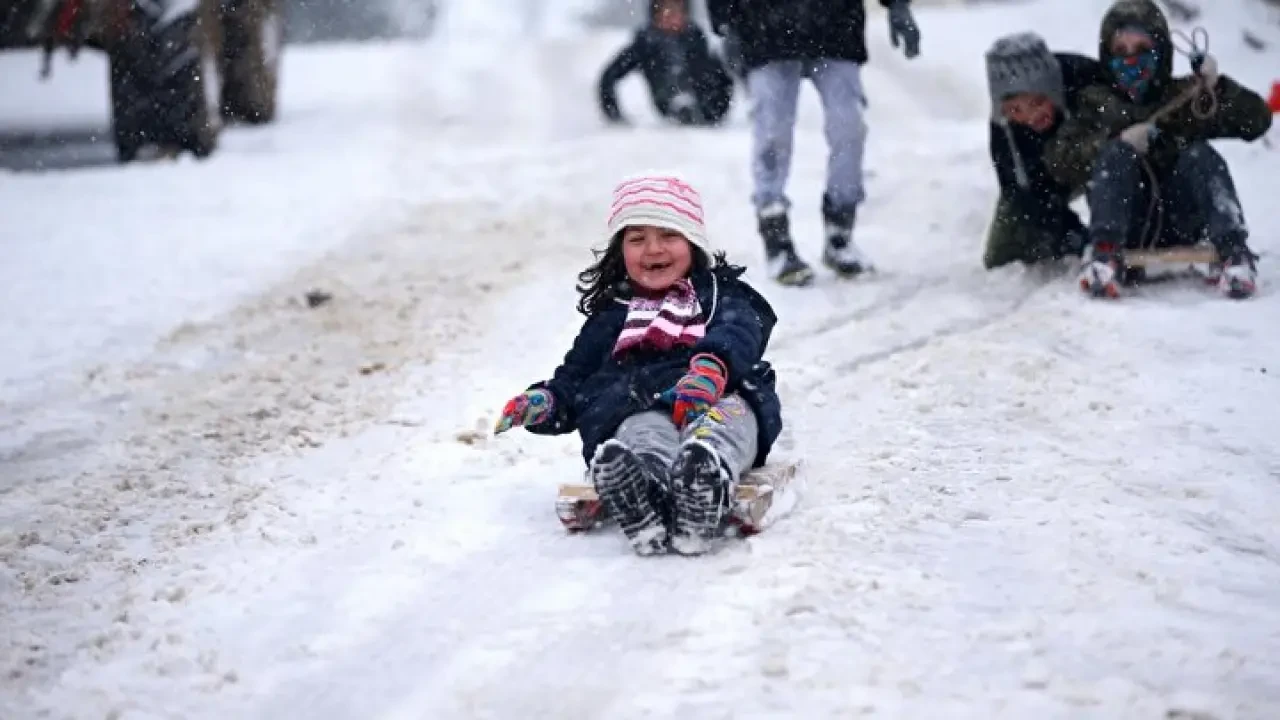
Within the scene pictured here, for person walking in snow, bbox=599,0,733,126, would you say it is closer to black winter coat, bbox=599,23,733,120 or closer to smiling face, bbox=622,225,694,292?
black winter coat, bbox=599,23,733,120

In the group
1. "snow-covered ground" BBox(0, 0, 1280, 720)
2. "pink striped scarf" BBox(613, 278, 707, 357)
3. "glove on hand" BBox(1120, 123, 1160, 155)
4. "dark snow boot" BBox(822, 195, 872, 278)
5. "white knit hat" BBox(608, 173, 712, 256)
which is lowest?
"snow-covered ground" BBox(0, 0, 1280, 720)

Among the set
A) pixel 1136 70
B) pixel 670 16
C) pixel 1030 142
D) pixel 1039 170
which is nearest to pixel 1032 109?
pixel 1030 142

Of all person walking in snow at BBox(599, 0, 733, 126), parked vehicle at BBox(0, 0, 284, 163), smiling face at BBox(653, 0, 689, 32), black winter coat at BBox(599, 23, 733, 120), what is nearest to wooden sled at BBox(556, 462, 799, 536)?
parked vehicle at BBox(0, 0, 284, 163)

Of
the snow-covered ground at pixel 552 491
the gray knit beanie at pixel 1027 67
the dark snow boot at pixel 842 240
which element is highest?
the gray knit beanie at pixel 1027 67

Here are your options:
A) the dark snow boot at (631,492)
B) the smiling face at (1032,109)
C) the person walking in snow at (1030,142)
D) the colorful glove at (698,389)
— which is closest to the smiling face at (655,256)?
the colorful glove at (698,389)

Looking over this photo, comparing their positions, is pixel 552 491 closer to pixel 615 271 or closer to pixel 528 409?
pixel 528 409

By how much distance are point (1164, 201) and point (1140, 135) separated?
0.32 m

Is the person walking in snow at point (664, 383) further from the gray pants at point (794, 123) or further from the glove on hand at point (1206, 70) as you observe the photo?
the glove on hand at point (1206, 70)

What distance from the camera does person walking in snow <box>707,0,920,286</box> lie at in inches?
239

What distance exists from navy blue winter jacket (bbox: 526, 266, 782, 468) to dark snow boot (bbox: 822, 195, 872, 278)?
262 centimetres

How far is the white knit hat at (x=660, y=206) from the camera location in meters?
3.71

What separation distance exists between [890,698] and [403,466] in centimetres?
215

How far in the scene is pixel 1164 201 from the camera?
5.65m

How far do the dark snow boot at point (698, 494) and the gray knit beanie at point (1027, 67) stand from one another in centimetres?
351
